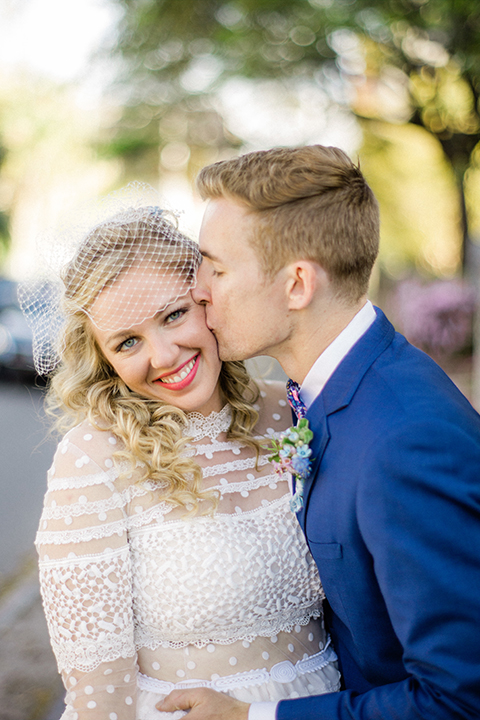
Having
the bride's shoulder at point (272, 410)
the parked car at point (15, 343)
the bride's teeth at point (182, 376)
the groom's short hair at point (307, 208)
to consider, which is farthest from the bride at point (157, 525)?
the parked car at point (15, 343)

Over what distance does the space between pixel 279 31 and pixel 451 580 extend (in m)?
11.3

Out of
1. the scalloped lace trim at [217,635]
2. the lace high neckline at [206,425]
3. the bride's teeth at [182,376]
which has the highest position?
the bride's teeth at [182,376]

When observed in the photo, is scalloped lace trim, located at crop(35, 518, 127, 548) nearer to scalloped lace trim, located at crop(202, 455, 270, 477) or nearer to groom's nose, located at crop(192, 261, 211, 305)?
scalloped lace trim, located at crop(202, 455, 270, 477)

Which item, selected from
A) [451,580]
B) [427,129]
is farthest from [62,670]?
[427,129]

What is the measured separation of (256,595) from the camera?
2223mm

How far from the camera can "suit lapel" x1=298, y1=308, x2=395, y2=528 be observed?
6.42 feet

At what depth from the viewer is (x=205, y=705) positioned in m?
2.02

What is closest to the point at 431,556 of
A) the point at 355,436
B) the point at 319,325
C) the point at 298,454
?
the point at 355,436

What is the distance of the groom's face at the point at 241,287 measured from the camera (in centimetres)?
214

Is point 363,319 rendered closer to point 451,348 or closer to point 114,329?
point 114,329

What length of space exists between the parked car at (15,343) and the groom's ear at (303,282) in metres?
12.0

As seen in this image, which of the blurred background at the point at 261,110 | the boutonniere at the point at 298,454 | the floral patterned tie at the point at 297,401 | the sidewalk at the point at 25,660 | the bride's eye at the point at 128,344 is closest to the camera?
the boutonniere at the point at 298,454

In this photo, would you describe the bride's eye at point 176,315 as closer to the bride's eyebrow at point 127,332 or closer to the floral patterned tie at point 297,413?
the bride's eyebrow at point 127,332

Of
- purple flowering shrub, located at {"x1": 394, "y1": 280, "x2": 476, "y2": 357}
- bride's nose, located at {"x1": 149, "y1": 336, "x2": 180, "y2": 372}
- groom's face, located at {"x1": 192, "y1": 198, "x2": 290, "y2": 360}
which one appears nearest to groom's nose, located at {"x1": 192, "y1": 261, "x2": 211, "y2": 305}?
groom's face, located at {"x1": 192, "y1": 198, "x2": 290, "y2": 360}
